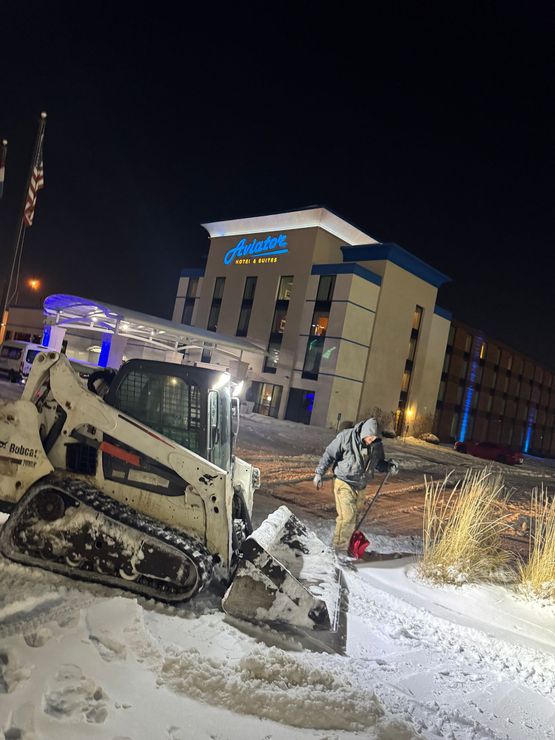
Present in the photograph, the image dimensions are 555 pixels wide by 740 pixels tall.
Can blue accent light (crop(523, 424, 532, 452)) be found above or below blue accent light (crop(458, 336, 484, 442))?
below

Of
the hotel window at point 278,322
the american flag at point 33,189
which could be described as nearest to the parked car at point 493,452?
the hotel window at point 278,322

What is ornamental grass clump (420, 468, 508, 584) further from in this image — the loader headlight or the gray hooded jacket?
the loader headlight

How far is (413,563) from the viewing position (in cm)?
676

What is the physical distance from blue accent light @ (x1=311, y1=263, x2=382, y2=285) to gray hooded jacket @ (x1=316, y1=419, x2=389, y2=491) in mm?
28893

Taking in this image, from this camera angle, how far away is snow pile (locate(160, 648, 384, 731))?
10.6ft

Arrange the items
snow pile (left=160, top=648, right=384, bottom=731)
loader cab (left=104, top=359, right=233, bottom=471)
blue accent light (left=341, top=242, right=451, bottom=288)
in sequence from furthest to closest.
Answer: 1. blue accent light (left=341, top=242, right=451, bottom=288)
2. loader cab (left=104, top=359, right=233, bottom=471)
3. snow pile (left=160, top=648, right=384, bottom=731)

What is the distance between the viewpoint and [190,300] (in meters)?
48.1

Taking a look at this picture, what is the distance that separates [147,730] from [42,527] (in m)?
2.06

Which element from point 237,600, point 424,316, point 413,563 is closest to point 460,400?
point 424,316

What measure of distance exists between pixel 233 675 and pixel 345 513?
3463 mm

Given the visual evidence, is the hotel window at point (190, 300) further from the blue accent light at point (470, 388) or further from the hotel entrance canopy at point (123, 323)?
the blue accent light at point (470, 388)

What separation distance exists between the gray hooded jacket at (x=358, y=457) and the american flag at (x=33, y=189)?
10903 mm

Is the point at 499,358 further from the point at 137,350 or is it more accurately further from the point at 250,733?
the point at 250,733

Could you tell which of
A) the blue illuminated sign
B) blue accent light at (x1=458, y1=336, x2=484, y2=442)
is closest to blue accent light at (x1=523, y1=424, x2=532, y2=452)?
blue accent light at (x1=458, y1=336, x2=484, y2=442)
